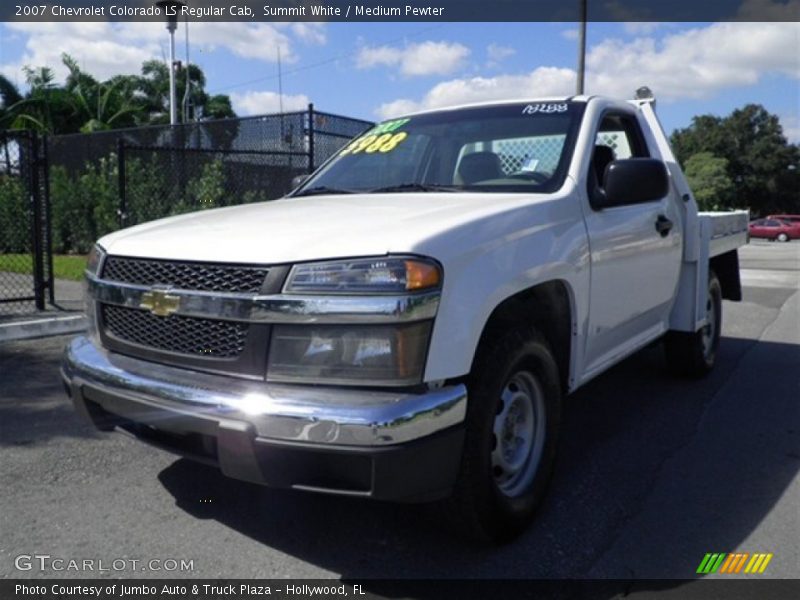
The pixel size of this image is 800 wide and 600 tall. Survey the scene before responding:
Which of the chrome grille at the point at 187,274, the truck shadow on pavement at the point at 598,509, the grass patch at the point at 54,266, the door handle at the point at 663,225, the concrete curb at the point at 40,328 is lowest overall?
the truck shadow on pavement at the point at 598,509

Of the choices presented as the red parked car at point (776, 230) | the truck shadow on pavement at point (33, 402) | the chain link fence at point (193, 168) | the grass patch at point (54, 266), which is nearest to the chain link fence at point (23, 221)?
the grass patch at point (54, 266)

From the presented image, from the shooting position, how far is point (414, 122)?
14.6 ft

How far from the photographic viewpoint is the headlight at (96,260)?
10.3 feet

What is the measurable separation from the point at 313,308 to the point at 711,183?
58.5 m

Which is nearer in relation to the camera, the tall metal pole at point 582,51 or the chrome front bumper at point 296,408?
the chrome front bumper at point 296,408

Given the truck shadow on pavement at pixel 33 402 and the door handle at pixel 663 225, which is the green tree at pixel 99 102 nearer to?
the truck shadow on pavement at pixel 33 402

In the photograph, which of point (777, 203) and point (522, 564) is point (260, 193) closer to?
point (522, 564)

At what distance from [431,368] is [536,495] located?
1.04 meters

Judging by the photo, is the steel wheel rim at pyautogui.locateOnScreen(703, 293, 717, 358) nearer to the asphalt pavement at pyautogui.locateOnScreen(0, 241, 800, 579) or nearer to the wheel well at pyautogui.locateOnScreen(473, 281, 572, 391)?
the asphalt pavement at pyautogui.locateOnScreen(0, 241, 800, 579)

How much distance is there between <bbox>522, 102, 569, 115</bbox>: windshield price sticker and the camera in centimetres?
397

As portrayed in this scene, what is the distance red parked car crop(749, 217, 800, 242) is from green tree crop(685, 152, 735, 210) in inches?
501

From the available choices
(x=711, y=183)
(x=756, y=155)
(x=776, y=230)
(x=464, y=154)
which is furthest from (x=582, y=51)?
(x=756, y=155)

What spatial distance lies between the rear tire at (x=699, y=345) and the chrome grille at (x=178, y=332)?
3.63 m

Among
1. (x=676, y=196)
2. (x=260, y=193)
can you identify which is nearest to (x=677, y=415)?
(x=676, y=196)
